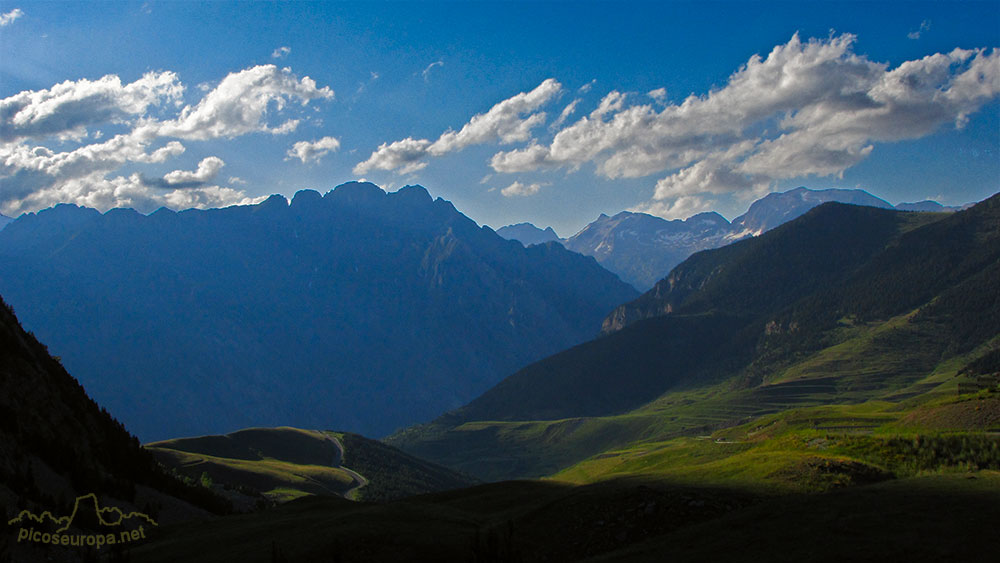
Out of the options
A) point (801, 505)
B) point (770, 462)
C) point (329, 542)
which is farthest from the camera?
point (770, 462)

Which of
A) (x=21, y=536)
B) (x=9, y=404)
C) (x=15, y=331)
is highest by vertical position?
(x=15, y=331)

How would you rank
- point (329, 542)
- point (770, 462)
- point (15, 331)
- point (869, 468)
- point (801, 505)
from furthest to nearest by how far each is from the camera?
point (15, 331)
point (770, 462)
point (869, 468)
point (329, 542)
point (801, 505)

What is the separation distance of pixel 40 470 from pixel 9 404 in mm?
8954

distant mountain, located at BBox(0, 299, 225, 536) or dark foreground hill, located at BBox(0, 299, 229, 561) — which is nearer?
dark foreground hill, located at BBox(0, 299, 229, 561)

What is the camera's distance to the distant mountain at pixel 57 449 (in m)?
43.2

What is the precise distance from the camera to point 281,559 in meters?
29.9

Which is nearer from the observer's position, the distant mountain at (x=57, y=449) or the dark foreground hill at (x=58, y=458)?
the dark foreground hill at (x=58, y=458)

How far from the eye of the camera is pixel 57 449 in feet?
167

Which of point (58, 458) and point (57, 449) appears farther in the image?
point (57, 449)

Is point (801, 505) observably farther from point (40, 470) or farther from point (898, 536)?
point (40, 470)

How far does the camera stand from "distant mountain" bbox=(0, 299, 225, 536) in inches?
1702

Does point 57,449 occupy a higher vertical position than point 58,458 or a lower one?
higher

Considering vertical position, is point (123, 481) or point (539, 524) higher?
point (123, 481)

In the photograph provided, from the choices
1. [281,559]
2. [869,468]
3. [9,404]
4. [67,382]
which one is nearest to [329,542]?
[281,559]
